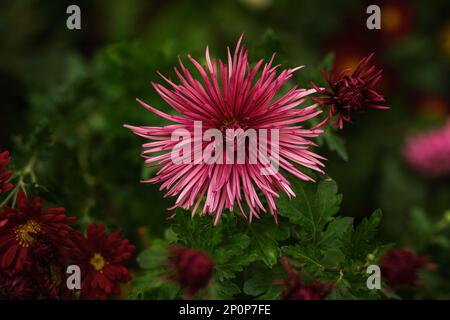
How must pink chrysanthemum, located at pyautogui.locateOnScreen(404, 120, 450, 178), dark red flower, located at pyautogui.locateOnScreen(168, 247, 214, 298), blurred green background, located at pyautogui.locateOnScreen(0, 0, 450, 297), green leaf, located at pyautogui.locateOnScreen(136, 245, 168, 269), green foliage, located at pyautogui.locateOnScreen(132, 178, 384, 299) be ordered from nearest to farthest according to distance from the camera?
dark red flower, located at pyautogui.locateOnScreen(168, 247, 214, 298) → green foliage, located at pyautogui.locateOnScreen(132, 178, 384, 299) → green leaf, located at pyautogui.locateOnScreen(136, 245, 168, 269) → blurred green background, located at pyautogui.locateOnScreen(0, 0, 450, 297) → pink chrysanthemum, located at pyautogui.locateOnScreen(404, 120, 450, 178)

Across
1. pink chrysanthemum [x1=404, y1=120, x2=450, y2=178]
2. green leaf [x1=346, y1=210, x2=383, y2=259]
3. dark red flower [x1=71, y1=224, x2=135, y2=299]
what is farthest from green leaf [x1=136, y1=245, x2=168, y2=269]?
pink chrysanthemum [x1=404, y1=120, x2=450, y2=178]

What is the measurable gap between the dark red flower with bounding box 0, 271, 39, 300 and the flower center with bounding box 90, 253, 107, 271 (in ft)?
0.28

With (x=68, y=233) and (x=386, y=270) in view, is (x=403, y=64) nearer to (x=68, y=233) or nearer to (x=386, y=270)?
(x=386, y=270)

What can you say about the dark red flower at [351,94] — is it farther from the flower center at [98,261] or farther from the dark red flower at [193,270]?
the flower center at [98,261]

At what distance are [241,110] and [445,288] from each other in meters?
0.61

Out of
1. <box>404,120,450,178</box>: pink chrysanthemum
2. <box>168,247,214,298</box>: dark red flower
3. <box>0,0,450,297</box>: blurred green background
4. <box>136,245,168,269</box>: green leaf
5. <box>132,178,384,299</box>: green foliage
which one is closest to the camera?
<box>168,247,214,298</box>: dark red flower

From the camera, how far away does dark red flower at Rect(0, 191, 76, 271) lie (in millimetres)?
717

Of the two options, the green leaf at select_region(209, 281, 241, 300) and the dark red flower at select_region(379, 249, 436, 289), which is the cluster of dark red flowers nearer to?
the green leaf at select_region(209, 281, 241, 300)

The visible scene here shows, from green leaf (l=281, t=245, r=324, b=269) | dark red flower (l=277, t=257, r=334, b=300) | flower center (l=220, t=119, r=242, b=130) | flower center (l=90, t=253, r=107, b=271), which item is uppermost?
flower center (l=220, t=119, r=242, b=130)

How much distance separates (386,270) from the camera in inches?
32.2

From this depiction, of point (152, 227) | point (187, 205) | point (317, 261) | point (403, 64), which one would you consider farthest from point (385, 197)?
point (187, 205)

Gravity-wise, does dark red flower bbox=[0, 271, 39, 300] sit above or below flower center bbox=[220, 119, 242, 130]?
below

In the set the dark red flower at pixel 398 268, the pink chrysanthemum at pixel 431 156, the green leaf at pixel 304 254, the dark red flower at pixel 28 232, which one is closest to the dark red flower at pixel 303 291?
the green leaf at pixel 304 254

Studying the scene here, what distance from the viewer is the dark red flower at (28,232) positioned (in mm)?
717
